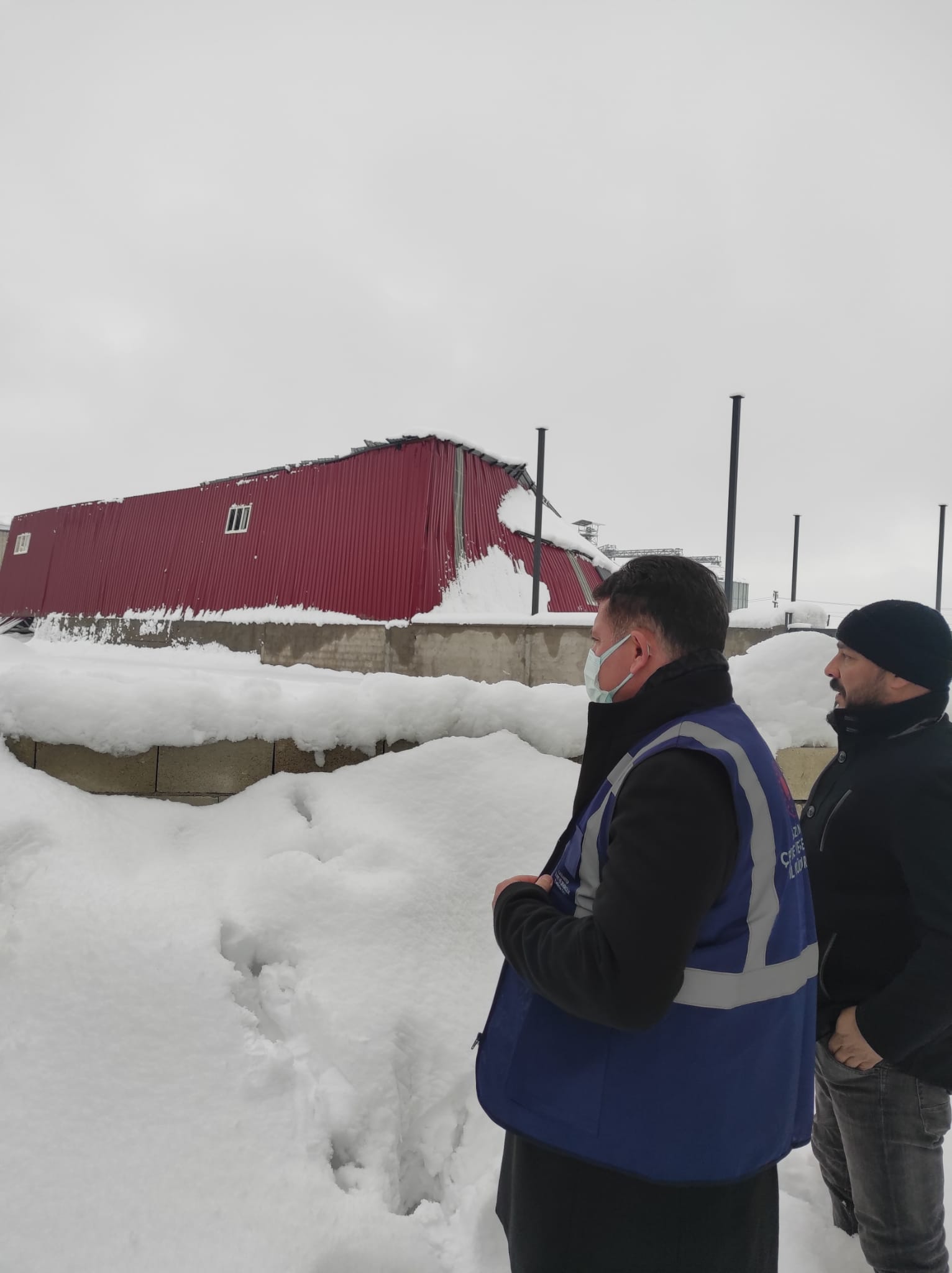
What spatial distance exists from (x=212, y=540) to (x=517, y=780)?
16613 mm

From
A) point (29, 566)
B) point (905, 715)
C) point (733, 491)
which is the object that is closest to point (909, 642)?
point (905, 715)

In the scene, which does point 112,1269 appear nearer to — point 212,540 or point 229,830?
point 229,830

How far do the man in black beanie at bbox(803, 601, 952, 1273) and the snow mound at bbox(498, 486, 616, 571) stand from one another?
14.3 metres

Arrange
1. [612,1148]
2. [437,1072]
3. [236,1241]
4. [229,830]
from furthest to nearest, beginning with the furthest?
[229,830], [437,1072], [236,1241], [612,1148]

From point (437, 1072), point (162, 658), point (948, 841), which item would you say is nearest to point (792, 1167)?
point (437, 1072)

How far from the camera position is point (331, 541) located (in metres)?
15.8

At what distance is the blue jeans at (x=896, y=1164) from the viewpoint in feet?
5.63

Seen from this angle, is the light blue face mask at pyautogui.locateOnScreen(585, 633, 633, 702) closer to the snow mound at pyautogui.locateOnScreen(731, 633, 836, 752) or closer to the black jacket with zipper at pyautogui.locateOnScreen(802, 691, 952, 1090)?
the black jacket with zipper at pyautogui.locateOnScreen(802, 691, 952, 1090)

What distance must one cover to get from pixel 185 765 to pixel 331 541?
13275 mm

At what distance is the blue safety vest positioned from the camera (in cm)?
119

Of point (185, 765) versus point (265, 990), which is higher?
point (185, 765)

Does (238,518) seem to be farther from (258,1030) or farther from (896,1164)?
(896,1164)

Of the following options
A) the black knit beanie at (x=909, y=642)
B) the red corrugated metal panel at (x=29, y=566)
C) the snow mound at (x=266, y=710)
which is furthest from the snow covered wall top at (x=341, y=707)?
the red corrugated metal panel at (x=29, y=566)

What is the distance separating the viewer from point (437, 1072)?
224cm
